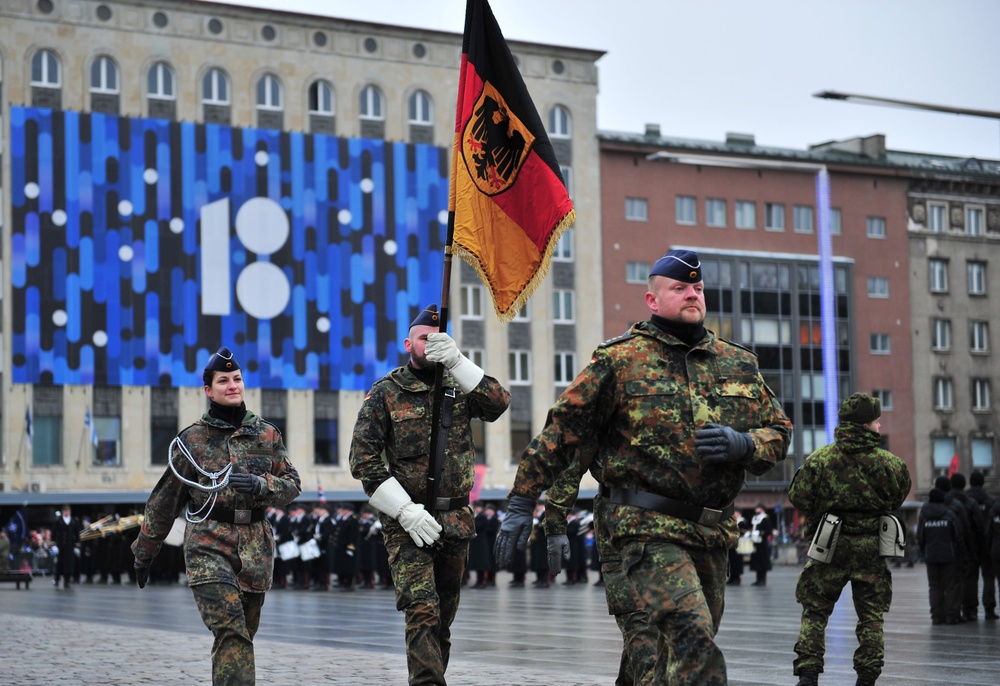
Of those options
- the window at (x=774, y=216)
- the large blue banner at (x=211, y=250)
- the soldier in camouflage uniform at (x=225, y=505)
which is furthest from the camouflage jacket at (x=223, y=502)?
the window at (x=774, y=216)

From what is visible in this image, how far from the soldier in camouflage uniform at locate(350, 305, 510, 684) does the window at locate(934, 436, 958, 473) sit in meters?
71.0

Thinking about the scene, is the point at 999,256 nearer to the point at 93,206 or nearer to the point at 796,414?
the point at 796,414

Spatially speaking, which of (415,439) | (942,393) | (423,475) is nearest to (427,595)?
(423,475)

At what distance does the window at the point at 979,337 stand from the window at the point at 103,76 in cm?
4309

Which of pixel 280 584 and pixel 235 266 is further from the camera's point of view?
pixel 235 266

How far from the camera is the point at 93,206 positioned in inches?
2382

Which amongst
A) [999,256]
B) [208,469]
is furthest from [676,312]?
[999,256]

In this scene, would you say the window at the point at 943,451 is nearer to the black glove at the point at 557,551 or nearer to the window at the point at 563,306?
the window at the point at 563,306

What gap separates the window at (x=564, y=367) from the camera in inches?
2712

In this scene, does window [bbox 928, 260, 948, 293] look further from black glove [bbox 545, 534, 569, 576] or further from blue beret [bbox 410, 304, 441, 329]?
black glove [bbox 545, 534, 569, 576]

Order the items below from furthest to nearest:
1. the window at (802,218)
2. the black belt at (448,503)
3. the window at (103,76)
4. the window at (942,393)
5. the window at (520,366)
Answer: the window at (942,393), the window at (802,218), the window at (520,366), the window at (103,76), the black belt at (448,503)

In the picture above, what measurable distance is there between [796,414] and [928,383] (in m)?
7.47

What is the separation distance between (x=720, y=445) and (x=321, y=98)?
195 ft

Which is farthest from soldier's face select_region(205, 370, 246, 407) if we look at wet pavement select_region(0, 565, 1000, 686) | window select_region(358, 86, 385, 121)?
window select_region(358, 86, 385, 121)
